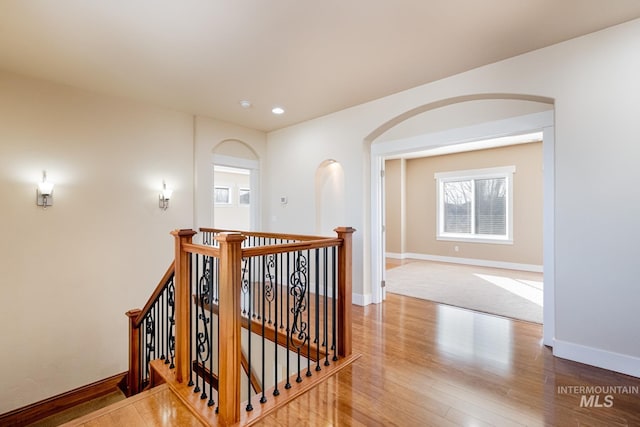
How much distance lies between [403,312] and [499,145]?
4.95m

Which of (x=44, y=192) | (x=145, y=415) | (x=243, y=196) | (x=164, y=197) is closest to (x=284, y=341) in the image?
(x=145, y=415)

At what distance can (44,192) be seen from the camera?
3.36 meters

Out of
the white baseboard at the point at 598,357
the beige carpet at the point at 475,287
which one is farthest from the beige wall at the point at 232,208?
the white baseboard at the point at 598,357

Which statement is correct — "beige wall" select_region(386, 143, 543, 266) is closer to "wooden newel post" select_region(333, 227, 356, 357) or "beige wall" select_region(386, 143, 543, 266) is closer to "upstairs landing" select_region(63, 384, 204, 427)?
"wooden newel post" select_region(333, 227, 356, 357)

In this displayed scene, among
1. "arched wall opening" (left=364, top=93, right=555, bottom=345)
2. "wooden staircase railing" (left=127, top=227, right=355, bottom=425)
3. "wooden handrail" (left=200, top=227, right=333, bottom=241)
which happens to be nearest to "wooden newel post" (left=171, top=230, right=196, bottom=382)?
"wooden staircase railing" (left=127, top=227, right=355, bottom=425)

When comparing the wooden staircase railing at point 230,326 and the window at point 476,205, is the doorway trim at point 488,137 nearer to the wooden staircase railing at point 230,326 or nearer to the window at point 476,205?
the wooden staircase railing at point 230,326

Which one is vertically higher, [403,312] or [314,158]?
[314,158]

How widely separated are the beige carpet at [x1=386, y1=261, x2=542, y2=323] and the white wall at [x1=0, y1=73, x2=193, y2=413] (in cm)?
410

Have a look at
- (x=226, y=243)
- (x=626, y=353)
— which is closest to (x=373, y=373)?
(x=226, y=243)

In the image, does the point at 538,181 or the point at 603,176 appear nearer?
the point at 603,176

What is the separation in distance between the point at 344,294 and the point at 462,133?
Answer: 257 cm

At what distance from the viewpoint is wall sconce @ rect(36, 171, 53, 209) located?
3359 millimetres

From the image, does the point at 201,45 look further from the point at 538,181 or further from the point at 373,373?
the point at 538,181

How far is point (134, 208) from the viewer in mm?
4109
